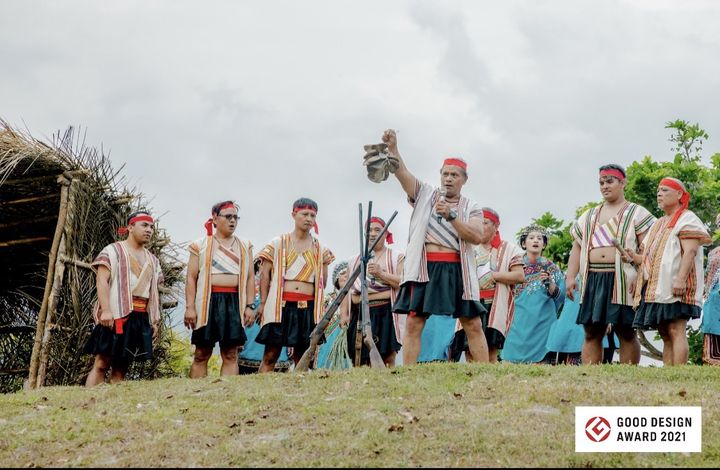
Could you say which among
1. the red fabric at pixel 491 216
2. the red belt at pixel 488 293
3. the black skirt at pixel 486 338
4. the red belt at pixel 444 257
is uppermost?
the red fabric at pixel 491 216

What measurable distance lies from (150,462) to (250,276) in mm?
4401

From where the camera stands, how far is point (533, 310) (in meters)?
11.6

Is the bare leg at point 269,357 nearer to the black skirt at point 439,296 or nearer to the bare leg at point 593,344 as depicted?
the black skirt at point 439,296

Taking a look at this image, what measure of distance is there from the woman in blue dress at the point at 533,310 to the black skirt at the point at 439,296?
292 centimetres

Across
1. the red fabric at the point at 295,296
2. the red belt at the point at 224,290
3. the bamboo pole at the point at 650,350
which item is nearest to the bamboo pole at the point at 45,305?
the red belt at the point at 224,290

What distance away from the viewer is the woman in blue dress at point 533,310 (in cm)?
1155

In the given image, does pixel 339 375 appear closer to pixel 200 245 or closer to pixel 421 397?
pixel 421 397

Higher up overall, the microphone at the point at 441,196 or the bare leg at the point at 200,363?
the microphone at the point at 441,196

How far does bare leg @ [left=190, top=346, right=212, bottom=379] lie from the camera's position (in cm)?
990

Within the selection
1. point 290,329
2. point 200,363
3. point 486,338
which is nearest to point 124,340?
point 200,363

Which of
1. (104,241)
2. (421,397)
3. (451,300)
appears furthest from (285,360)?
(421,397)

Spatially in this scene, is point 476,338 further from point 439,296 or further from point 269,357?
point 269,357

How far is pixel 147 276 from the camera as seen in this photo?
10000mm

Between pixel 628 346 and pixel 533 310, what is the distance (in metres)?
2.31
